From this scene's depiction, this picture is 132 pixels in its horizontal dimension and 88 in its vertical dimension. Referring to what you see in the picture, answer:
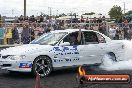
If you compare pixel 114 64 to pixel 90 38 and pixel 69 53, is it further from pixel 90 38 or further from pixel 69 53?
pixel 69 53

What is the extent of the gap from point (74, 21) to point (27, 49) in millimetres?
16102

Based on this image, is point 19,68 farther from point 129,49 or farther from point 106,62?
point 129,49

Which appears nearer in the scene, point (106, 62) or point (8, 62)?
point (8, 62)

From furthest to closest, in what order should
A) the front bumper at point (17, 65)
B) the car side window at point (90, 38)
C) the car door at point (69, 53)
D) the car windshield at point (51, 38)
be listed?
the car side window at point (90, 38), the car windshield at point (51, 38), the car door at point (69, 53), the front bumper at point (17, 65)

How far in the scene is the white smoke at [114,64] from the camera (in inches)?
445

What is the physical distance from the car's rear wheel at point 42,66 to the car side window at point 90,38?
64.0 inches

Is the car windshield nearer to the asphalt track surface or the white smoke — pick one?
the asphalt track surface

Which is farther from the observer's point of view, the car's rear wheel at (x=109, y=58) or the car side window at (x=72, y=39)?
the car's rear wheel at (x=109, y=58)

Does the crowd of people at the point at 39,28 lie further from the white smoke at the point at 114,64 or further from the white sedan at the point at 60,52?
the white smoke at the point at 114,64

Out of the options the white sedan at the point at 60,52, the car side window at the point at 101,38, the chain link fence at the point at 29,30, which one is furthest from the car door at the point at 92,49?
the chain link fence at the point at 29,30

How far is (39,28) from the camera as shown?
24.5 meters

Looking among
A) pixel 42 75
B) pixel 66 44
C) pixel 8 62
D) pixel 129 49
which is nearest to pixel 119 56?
pixel 129 49

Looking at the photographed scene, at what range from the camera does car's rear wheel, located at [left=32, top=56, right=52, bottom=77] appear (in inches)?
423

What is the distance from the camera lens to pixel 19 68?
10578mm
